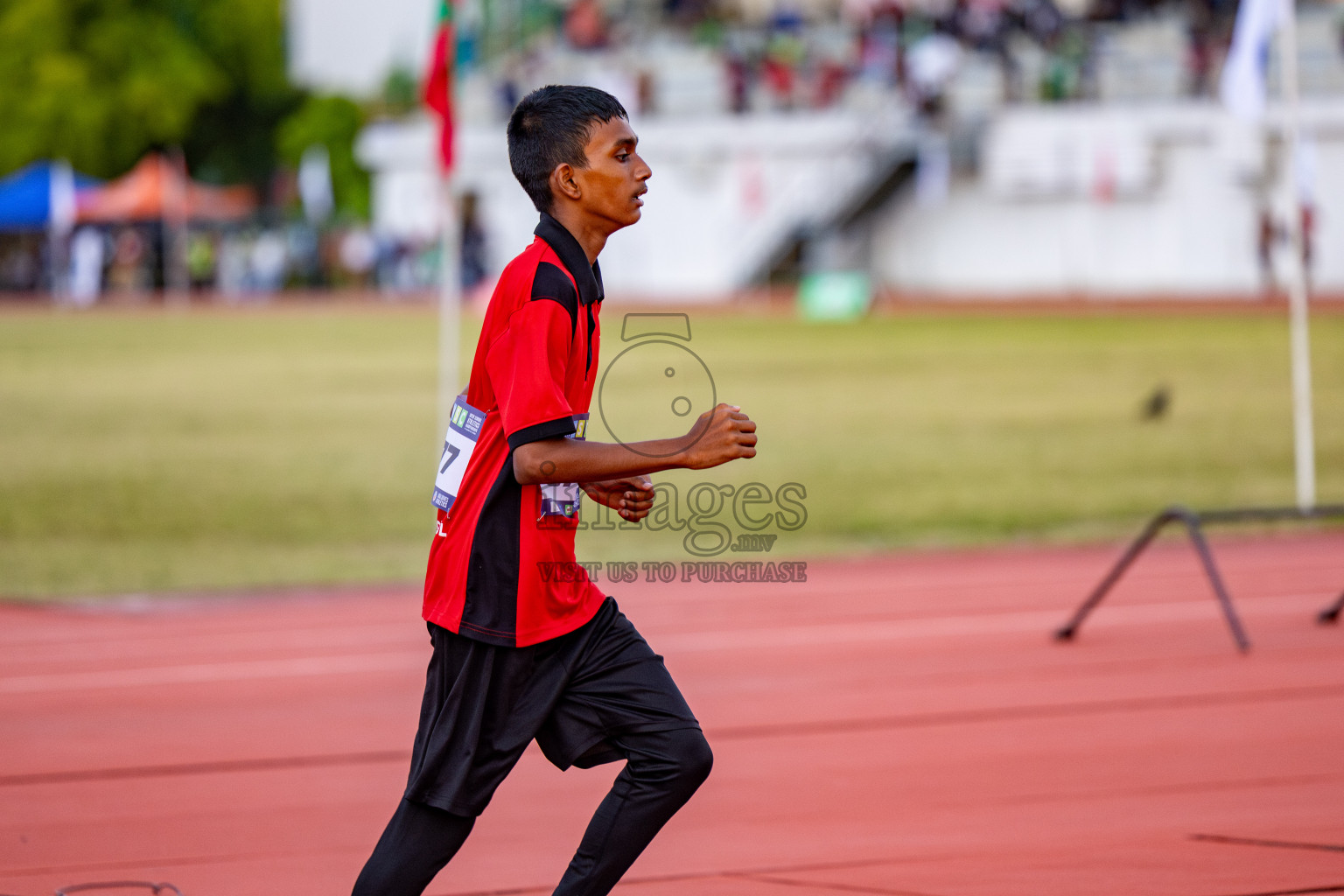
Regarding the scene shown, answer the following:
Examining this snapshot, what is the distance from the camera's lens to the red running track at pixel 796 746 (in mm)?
4621

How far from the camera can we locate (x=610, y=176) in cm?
339

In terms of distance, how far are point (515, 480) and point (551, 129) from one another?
2.38 feet

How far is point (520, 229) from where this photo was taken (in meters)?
44.8

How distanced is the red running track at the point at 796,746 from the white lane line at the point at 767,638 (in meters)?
0.03

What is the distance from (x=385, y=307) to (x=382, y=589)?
3477cm

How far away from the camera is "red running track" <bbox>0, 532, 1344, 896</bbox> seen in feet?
15.2

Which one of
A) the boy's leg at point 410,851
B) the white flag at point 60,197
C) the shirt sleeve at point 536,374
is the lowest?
the boy's leg at point 410,851

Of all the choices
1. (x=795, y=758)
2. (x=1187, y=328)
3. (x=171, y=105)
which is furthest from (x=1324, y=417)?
(x=171, y=105)

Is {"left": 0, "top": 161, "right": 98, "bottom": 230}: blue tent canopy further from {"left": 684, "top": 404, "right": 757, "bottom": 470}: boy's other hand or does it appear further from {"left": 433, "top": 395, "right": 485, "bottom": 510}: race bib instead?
{"left": 684, "top": 404, "right": 757, "bottom": 470}: boy's other hand

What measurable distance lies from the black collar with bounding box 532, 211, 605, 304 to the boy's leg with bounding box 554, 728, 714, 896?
90cm

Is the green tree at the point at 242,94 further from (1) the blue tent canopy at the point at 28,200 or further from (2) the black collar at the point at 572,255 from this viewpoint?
(2) the black collar at the point at 572,255

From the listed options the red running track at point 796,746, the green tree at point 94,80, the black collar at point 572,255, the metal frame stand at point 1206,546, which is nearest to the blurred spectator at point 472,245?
the green tree at point 94,80

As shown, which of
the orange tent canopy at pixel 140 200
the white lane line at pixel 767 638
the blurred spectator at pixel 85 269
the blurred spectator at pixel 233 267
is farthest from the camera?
the blurred spectator at pixel 233 267

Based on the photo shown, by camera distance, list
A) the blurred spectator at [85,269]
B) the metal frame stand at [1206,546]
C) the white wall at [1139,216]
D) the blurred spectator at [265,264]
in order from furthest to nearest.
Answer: the blurred spectator at [265,264]
the blurred spectator at [85,269]
the white wall at [1139,216]
the metal frame stand at [1206,546]
